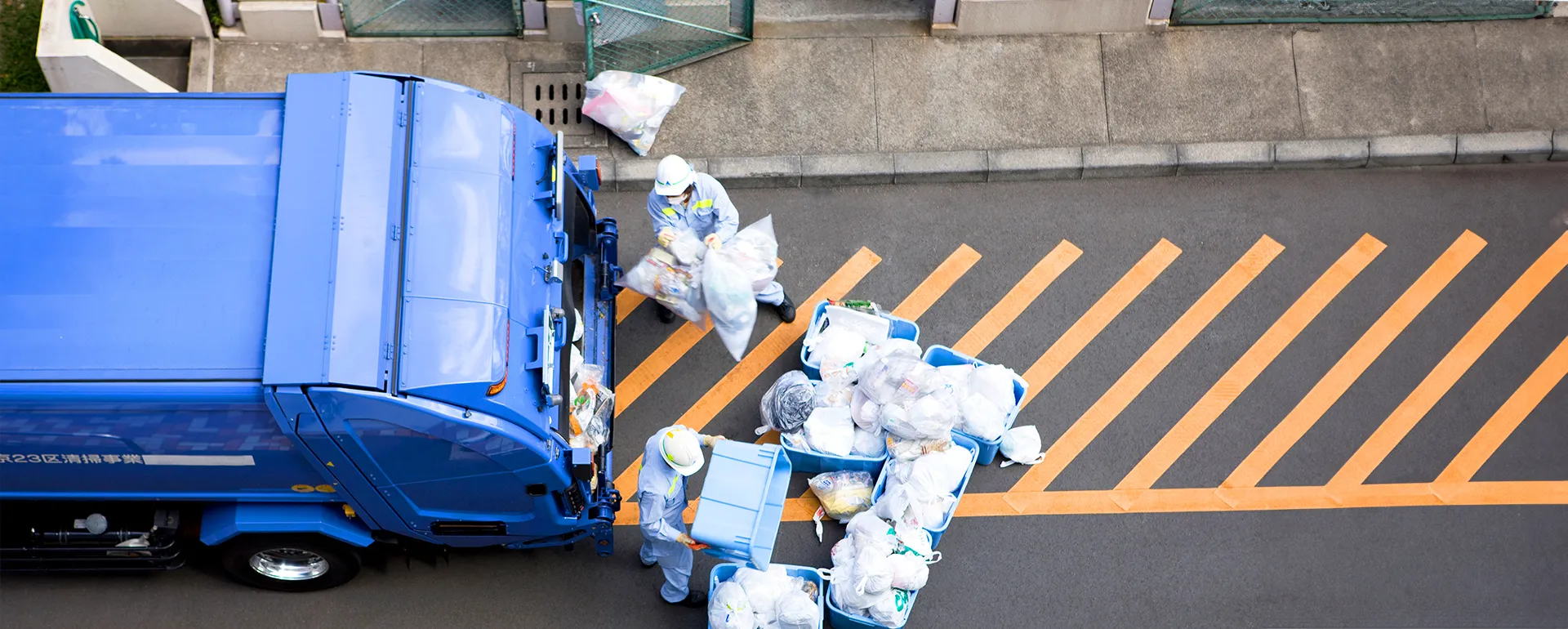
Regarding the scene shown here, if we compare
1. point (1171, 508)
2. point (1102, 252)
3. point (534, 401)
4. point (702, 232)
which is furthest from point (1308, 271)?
point (534, 401)

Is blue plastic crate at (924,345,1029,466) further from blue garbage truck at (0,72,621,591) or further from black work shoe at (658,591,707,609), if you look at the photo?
blue garbage truck at (0,72,621,591)

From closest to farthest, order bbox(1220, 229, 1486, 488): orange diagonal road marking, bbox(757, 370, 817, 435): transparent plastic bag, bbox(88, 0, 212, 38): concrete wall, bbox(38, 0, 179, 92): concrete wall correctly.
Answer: bbox(757, 370, 817, 435): transparent plastic bag → bbox(1220, 229, 1486, 488): orange diagonal road marking → bbox(38, 0, 179, 92): concrete wall → bbox(88, 0, 212, 38): concrete wall

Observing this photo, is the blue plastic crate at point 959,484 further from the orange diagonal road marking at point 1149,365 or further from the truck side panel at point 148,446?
the truck side panel at point 148,446

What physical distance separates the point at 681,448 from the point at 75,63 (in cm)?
511

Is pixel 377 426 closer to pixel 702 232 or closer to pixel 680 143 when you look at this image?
pixel 702 232

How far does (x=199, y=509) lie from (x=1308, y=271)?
7216 millimetres

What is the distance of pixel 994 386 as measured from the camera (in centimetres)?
822

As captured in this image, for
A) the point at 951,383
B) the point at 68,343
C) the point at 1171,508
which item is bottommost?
the point at 1171,508

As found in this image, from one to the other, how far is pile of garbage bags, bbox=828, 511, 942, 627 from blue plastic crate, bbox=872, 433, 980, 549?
0.12 metres

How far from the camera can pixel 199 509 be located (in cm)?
717

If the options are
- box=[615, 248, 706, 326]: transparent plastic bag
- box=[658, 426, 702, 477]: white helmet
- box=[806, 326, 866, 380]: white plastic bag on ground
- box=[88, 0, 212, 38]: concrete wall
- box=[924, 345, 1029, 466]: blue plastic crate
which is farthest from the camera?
box=[88, 0, 212, 38]: concrete wall

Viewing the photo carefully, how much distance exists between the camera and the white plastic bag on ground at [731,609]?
286 inches

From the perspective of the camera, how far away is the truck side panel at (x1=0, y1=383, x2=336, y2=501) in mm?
5852

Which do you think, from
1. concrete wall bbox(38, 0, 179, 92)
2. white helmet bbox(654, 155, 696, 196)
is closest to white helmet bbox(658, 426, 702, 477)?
white helmet bbox(654, 155, 696, 196)
